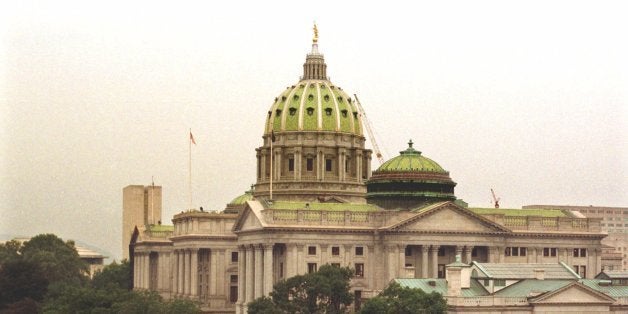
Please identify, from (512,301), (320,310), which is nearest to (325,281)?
(320,310)

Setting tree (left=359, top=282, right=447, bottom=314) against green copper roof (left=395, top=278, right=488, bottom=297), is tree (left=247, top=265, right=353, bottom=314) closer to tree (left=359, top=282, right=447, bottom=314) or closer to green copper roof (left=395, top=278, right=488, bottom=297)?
green copper roof (left=395, top=278, right=488, bottom=297)

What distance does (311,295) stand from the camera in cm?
18012

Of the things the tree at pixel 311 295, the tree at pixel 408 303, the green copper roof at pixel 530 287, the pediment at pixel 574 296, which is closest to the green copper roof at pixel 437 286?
the green copper roof at pixel 530 287

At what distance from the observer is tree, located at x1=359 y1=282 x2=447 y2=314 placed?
15650 centimetres

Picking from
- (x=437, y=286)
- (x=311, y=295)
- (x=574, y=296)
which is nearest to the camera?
(x=574, y=296)

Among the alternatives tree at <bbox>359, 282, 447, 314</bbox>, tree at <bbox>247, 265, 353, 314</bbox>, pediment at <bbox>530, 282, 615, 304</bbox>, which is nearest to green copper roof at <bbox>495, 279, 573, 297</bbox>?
pediment at <bbox>530, 282, 615, 304</bbox>

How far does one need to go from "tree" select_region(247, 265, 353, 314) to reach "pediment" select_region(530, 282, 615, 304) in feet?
94.5

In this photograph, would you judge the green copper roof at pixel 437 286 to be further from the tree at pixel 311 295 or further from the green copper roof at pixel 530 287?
the tree at pixel 311 295

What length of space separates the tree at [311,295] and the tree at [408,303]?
19.3 m

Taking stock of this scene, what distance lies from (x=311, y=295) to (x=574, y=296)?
33.3 metres

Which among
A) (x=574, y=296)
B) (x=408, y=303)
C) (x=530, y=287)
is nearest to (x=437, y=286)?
(x=530, y=287)

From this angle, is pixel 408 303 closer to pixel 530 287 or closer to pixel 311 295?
pixel 530 287

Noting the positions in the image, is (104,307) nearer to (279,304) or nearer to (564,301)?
(279,304)

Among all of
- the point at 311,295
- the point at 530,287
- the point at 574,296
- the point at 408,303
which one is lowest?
the point at 408,303
